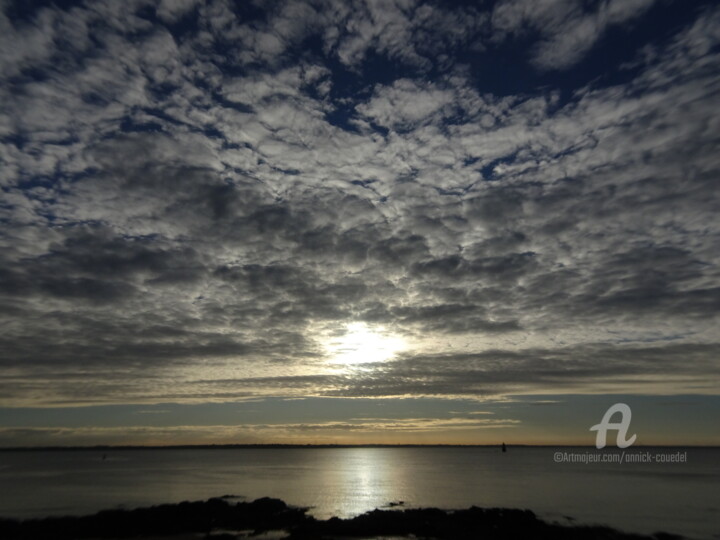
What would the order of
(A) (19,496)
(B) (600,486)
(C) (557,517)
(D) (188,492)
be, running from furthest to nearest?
(B) (600,486)
(D) (188,492)
(A) (19,496)
(C) (557,517)

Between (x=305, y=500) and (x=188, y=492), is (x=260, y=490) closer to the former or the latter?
(x=188, y=492)

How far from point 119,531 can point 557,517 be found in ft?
143

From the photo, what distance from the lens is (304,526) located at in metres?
46.2

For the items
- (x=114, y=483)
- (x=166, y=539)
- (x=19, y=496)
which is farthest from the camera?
(x=114, y=483)

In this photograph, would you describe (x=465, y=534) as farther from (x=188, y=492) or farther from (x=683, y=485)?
(x=683, y=485)

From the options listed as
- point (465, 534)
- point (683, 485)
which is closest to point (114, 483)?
point (465, 534)

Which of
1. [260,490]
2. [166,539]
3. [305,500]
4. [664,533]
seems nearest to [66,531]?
[166,539]

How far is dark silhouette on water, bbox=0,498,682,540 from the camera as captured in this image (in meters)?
42.6

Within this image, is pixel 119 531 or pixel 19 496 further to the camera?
pixel 19 496

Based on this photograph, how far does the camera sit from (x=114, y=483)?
101 m

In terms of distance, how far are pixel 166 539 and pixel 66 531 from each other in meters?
9.41

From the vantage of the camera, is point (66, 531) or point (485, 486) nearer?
point (66, 531)

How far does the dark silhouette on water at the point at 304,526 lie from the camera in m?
42.6

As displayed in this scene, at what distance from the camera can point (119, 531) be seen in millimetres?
44094
